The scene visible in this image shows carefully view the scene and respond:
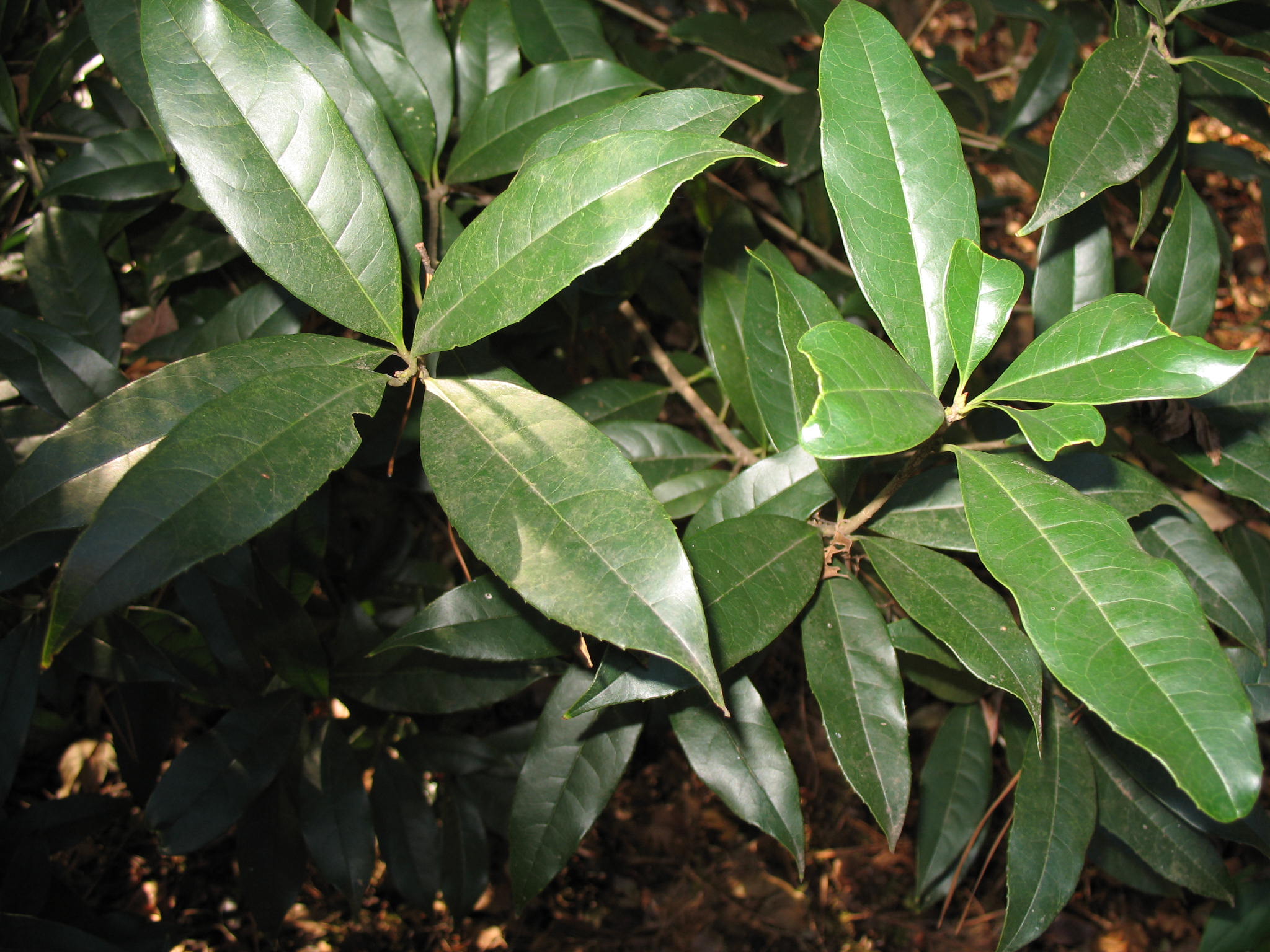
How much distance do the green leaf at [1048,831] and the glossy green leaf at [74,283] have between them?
1398mm

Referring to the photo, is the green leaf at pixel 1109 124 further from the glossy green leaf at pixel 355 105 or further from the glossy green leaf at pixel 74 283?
the glossy green leaf at pixel 74 283

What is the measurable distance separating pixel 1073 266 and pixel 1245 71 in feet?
0.80

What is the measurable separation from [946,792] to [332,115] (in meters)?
1.24

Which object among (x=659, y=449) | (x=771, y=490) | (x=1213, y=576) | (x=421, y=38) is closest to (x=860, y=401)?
(x=771, y=490)

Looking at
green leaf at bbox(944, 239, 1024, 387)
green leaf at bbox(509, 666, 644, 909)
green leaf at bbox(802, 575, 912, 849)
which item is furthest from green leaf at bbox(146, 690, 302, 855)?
green leaf at bbox(944, 239, 1024, 387)

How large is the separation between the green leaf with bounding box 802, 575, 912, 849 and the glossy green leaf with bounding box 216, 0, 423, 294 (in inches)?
22.4

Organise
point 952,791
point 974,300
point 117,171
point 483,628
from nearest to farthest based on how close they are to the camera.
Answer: point 974,300, point 483,628, point 117,171, point 952,791

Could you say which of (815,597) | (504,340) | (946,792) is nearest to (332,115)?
(504,340)

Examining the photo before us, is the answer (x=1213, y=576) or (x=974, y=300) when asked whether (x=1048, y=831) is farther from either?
(x=974, y=300)

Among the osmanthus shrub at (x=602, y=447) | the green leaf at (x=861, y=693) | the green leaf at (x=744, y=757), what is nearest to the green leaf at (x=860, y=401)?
the osmanthus shrub at (x=602, y=447)

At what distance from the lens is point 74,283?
115 cm

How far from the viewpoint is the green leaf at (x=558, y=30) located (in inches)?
42.1

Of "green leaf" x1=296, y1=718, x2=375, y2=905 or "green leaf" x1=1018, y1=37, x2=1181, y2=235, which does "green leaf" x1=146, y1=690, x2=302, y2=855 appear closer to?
"green leaf" x1=296, y1=718, x2=375, y2=905

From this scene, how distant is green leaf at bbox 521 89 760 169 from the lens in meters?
0.70
